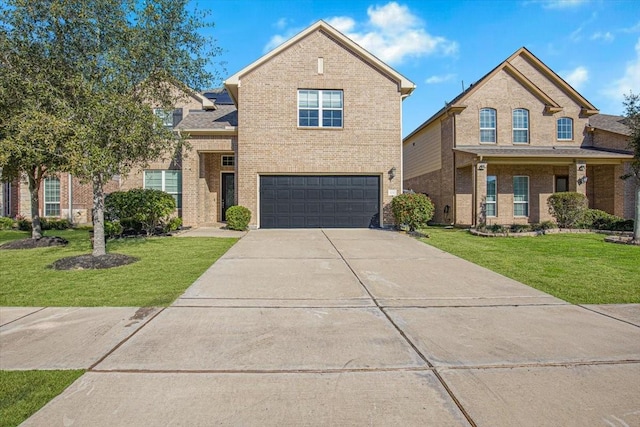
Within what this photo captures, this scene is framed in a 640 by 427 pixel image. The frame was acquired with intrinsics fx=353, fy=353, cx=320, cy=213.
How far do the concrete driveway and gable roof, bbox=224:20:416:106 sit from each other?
11742mm

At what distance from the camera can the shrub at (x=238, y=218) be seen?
14211mm

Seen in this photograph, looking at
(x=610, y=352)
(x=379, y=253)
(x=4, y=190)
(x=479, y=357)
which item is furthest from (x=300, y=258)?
(x=4, y=190)

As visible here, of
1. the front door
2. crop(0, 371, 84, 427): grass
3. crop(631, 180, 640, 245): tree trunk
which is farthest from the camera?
the front door

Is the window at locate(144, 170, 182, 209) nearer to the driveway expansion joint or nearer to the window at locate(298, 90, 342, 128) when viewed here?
the window at locate(298, 90, 342, 128)

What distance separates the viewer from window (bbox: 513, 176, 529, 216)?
1841cm

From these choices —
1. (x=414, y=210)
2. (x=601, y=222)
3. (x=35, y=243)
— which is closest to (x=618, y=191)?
(x=601, y=222)

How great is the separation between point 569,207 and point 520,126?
18.9 feet

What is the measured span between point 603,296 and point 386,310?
3.64 m

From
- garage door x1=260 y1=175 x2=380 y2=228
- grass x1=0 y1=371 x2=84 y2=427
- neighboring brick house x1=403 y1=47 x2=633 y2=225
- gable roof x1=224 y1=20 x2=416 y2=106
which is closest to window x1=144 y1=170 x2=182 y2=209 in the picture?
garage door x1=260 y1=175 x2=380 y2=228

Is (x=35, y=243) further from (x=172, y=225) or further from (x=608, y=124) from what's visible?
(x=608, y=124)

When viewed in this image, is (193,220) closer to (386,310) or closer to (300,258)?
(300,258)

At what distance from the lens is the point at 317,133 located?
15352mm

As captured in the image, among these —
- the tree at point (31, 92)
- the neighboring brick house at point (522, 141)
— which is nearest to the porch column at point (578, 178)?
the neighboring brick house at point (522, 141)

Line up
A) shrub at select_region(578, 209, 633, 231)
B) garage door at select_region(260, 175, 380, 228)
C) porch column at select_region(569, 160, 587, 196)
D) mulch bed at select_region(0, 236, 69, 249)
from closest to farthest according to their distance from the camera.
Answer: mulch bed at select_region(0, 236, 69, 249)
shrub at select_region(578, 209, 633, 231)
garage door at select_region(260, 175, 380, 228)
porch column at select_region(569, 160, 587, 196)
